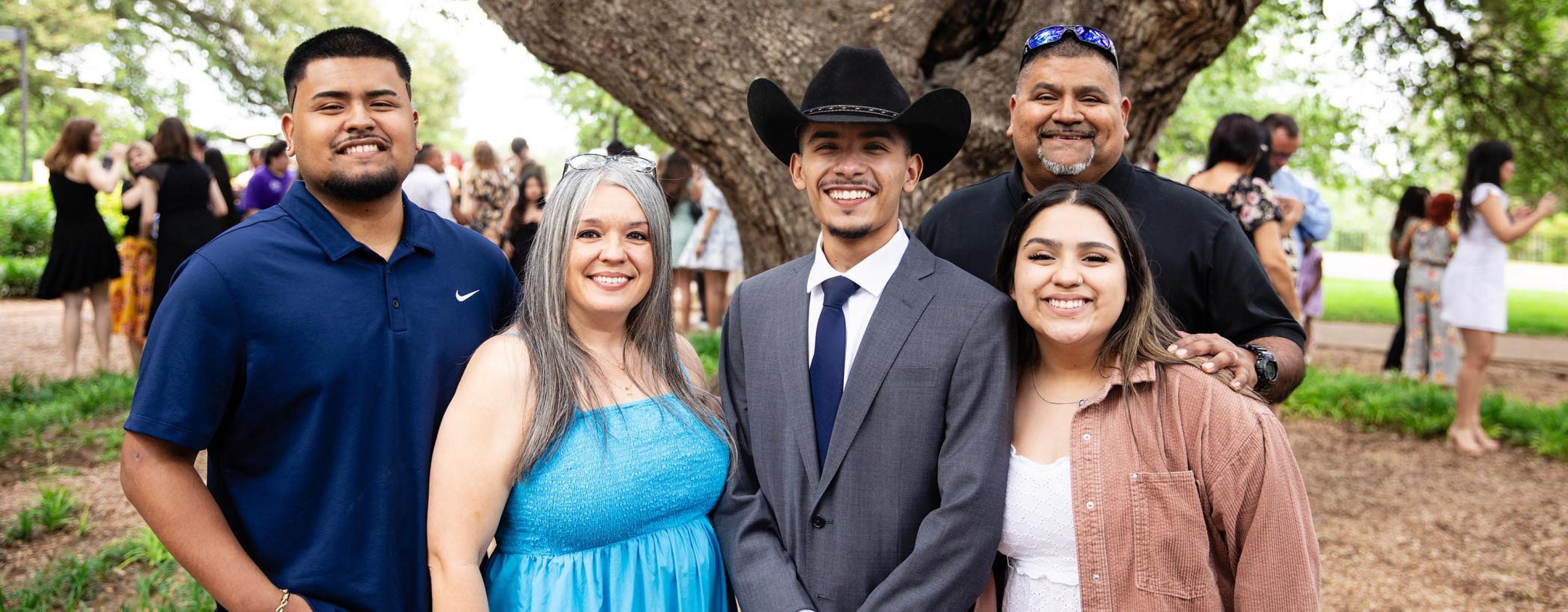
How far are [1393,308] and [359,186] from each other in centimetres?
1889

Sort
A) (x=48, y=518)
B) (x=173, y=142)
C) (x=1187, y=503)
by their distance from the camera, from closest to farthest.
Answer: (x=1187, y=503)
(x=48, y=518)
(x=173, y=142)

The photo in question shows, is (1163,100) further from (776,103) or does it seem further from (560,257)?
(560,257)

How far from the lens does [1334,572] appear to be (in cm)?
496

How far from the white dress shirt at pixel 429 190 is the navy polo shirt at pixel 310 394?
623 cm

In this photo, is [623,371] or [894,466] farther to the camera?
[623,371]

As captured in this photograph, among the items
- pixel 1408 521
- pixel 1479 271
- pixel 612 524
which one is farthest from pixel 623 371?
pixel 1479 271

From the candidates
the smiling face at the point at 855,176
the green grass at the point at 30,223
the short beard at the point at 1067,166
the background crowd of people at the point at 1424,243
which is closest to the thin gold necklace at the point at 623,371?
the smiling face at the point at 855,176

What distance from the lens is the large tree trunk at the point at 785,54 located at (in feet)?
14.4

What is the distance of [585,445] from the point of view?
2.27m

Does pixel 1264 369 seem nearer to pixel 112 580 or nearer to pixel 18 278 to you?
pixel 112 580

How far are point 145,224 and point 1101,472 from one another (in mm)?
8608

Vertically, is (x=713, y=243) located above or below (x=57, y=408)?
above

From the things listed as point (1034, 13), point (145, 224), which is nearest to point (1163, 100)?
point (1034, 13)

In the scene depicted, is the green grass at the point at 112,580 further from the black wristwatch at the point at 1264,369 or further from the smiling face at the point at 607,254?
the black wristwatch at the point at 1264,369
